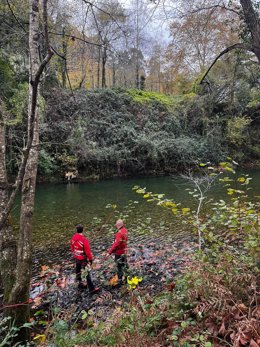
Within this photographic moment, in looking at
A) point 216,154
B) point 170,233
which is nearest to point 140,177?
point 216,154

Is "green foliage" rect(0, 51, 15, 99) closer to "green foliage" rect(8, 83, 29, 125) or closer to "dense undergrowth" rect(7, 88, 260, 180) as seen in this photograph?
"green foliage" rect(8, 83, 29, 125)

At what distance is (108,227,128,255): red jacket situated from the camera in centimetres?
595

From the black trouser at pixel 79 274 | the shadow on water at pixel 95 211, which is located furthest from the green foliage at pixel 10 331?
the shadow on water at pixel 95 211

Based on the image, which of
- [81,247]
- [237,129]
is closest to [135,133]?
[237,129]

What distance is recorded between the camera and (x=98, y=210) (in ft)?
42.8

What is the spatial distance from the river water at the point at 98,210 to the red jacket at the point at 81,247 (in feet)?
2.75

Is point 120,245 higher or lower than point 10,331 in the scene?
lower

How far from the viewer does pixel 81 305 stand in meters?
5.46

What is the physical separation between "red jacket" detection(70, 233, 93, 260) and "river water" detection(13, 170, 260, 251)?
84cm

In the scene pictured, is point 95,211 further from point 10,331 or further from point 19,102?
point 10,331

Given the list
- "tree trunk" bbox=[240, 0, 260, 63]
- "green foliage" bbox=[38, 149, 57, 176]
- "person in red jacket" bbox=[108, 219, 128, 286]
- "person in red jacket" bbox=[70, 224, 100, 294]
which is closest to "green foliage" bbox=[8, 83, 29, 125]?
"green foliage" bbox=[38, 149, 57, 176]

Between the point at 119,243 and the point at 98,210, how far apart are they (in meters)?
7.18

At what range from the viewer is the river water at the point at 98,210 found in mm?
9594

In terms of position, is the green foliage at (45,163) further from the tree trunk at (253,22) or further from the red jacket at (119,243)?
the tree trunk at (253,22)
